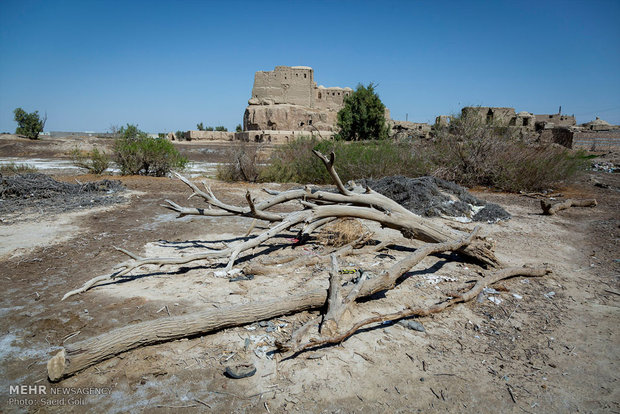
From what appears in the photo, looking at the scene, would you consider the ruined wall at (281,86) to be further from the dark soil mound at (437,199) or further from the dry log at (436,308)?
the dry log at (436,308)

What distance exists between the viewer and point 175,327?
2402 millimetres

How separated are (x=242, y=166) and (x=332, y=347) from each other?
954cm

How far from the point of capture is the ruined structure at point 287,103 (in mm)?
39938

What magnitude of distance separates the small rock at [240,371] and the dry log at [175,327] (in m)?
0.40

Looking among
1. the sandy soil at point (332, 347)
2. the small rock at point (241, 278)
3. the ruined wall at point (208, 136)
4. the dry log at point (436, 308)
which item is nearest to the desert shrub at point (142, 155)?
the sandy soil at point (332, 347)

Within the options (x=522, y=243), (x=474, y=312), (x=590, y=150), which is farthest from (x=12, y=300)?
(x=590, y=150)

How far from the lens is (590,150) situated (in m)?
17.3

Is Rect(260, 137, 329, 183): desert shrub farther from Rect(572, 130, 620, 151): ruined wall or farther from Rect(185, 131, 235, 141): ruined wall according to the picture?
Rect(185, 131, 235, 141): ruined wall

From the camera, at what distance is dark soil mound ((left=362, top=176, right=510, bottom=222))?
6590 millimetres

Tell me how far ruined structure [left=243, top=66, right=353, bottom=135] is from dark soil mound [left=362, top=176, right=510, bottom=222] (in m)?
32.3

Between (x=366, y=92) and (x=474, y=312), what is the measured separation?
2726 cm

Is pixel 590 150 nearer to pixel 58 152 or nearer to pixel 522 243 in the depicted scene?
pixel 522 243

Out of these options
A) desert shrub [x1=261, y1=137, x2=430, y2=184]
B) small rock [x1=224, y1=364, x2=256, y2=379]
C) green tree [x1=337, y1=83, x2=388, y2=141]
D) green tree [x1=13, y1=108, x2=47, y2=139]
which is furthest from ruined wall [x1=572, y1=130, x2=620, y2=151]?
green tree [x1=13, y1=108, x2=47, y2=139]

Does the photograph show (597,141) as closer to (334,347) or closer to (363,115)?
(363,115)
